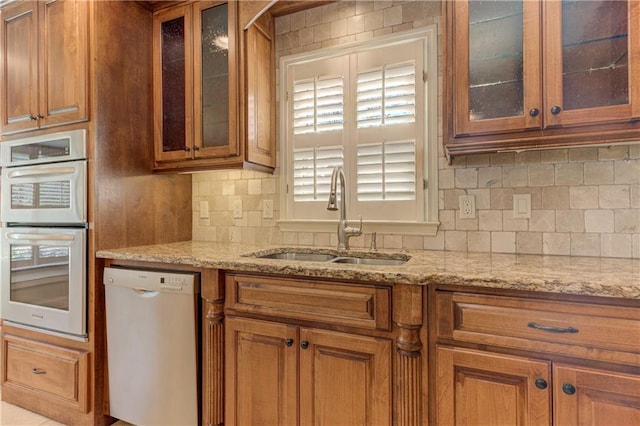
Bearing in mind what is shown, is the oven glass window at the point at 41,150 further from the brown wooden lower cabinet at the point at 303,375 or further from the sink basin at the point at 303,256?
the brown wooden lower cabinet at the point at 303,375

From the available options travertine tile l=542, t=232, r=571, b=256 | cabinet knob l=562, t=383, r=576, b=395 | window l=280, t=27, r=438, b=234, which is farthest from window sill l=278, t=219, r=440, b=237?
cabinet knob l=562, t=383, r=576, b=395

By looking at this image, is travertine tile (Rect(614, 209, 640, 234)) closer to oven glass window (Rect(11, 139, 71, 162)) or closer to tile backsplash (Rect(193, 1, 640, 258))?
tile backsplash (Rect(193, 1, 640, 258))

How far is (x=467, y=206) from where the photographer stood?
1871 millimetres

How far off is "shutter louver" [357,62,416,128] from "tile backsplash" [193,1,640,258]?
0.80ft

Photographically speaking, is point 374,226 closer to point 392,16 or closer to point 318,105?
point 318,105

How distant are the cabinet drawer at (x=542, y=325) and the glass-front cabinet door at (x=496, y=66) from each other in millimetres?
732

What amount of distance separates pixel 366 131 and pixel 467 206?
27.9 inches

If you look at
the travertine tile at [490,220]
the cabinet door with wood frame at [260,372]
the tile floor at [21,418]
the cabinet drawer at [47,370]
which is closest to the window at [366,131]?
the travertine tile at [490,220]

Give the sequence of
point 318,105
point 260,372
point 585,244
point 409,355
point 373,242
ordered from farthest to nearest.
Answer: point 318,105
point 373,242
point 585,244
point 260,372
point 409,355

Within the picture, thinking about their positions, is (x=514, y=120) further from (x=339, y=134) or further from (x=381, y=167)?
(x=339, y=134)

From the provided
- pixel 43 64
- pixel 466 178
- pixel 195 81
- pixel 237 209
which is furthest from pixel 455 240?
pixel 43 64

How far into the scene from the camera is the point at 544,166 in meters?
1.71

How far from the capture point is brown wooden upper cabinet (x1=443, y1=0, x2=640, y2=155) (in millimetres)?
1313

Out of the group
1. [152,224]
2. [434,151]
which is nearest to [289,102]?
[434,151]
